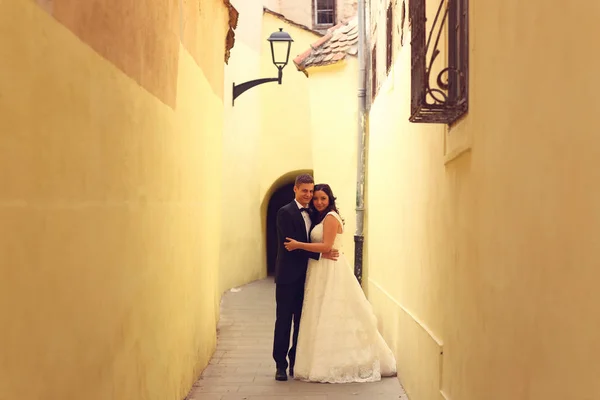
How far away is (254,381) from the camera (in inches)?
264

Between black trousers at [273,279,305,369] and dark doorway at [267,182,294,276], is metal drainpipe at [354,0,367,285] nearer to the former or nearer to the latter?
black trousers at [273,279,305,369]

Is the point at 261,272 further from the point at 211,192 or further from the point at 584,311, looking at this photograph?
the point at 584,311

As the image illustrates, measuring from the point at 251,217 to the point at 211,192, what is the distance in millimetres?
9396

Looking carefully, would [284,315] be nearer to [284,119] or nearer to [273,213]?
[284,119]

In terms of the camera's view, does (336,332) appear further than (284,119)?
No

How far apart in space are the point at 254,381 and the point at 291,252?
4.33 ft

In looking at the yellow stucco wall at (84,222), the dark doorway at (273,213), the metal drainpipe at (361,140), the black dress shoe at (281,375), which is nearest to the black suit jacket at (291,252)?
the black dress shoe at (281,375)

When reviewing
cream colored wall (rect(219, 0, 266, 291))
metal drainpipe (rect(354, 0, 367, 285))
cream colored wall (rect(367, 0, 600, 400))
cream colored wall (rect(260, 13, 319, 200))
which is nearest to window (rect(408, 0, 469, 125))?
cream colored wall (rect(367, 0, 600, 400))

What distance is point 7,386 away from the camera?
7.32 ft

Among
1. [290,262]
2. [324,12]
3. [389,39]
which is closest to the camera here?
[290,262]

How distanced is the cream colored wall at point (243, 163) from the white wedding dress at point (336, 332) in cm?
748

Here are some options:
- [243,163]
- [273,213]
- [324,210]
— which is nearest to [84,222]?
[324,210]

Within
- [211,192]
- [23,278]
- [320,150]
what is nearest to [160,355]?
[23,278]

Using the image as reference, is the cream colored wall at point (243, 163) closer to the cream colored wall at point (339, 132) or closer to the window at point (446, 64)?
the cream colored wall at point (339, 132)
